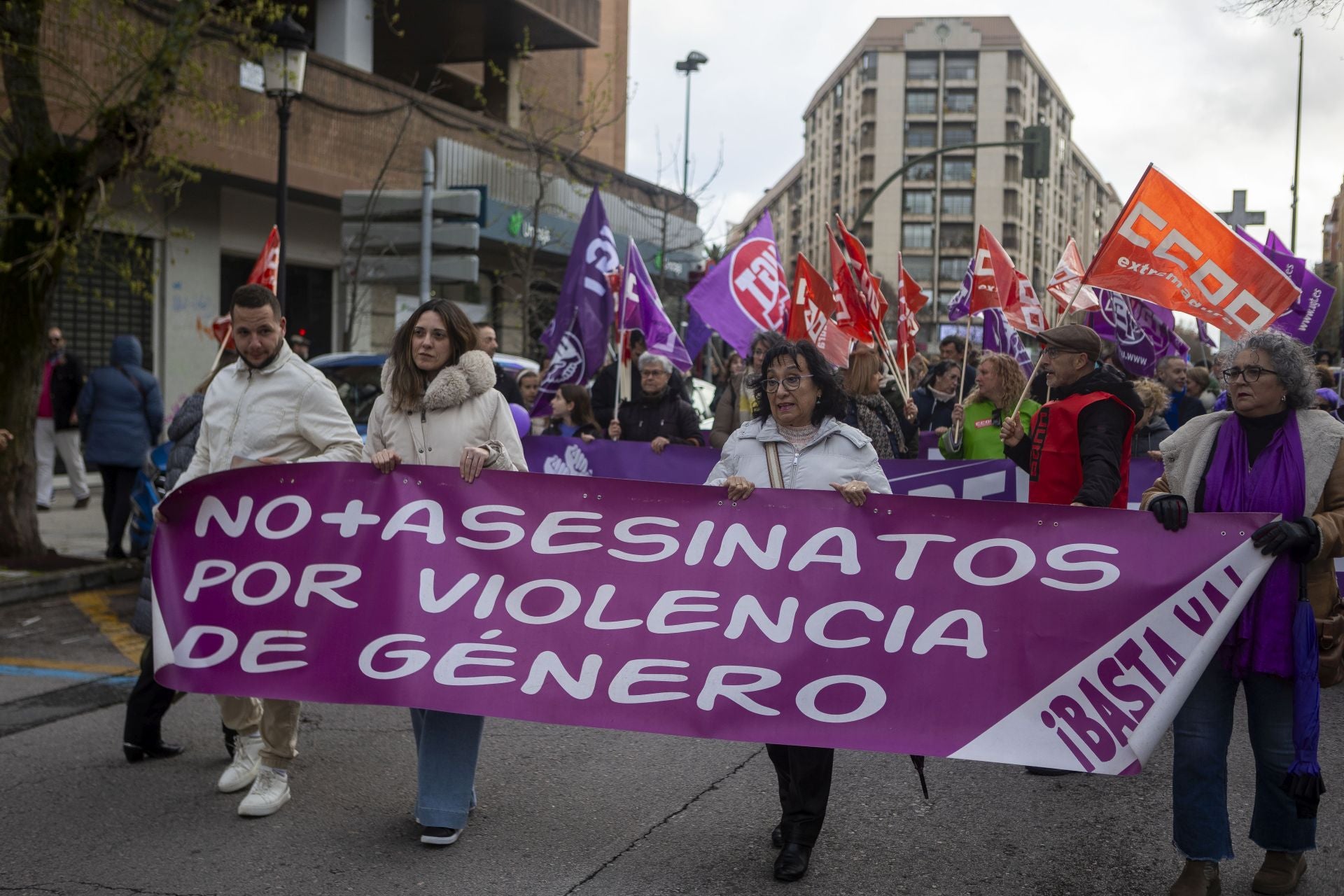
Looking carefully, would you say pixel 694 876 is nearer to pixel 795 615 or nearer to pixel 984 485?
pixel 795 615

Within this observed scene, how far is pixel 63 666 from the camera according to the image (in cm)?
711

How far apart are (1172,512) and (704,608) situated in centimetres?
141

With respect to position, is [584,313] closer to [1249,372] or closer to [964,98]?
[1249,372]

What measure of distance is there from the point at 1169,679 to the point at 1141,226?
2.60 meters

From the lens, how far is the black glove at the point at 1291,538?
12.1ft

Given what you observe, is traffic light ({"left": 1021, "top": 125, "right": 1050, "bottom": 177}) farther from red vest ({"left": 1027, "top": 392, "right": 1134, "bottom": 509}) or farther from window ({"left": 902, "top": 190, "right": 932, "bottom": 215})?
window ({"left": 902, "top": 190, "right": 932, "bottom": 215})

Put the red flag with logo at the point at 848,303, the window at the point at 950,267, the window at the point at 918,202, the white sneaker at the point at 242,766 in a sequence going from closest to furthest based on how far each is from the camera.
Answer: the white sneaker at the point at 242,766 < the red flag with logo at the point at 848,303 < the window at the point at 950,267 < the window at the point at 918,202

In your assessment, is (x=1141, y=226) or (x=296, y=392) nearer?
(x=296, y=392)

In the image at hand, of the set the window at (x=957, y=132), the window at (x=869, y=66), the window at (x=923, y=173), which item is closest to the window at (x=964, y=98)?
the window at (x=957, y=132)

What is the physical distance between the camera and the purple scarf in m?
3.77

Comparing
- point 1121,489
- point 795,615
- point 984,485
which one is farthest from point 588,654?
point 984,485

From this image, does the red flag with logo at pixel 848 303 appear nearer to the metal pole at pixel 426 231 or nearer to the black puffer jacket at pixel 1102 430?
the black puffer jacket at pixel 1102 430

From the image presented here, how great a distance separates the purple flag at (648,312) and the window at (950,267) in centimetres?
8868

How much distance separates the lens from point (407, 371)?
4574mm
